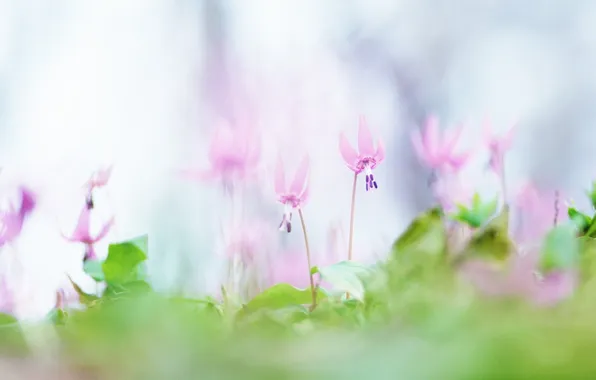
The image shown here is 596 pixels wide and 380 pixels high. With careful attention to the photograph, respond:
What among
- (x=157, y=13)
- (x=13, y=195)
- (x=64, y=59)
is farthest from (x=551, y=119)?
(x=13, y=195)

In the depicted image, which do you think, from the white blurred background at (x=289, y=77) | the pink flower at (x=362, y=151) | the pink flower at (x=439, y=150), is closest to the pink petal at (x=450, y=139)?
the pink flower at (x=439, y=150)

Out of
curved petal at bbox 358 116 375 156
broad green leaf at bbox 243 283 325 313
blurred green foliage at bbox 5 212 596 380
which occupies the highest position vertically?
curved petal at bbox 358 116 375 156

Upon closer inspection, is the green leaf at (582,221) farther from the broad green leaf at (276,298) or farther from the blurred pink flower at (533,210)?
the broad green leaf at (276,298)

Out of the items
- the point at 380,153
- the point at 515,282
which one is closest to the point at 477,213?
the point at 380,153

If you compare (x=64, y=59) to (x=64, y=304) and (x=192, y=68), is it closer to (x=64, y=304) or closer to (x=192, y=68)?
(x=192, y=68)

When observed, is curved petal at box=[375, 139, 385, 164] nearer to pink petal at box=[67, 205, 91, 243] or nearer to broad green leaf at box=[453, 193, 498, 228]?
broad green leaf at box=[453, 193, 498, 228]

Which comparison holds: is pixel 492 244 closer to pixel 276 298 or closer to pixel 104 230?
pixel 276 298

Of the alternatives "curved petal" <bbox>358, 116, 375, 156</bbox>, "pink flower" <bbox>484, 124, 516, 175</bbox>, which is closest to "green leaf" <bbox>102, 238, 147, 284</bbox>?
"curved petal" <bbox>358, 116, 375, 156</bbox>
